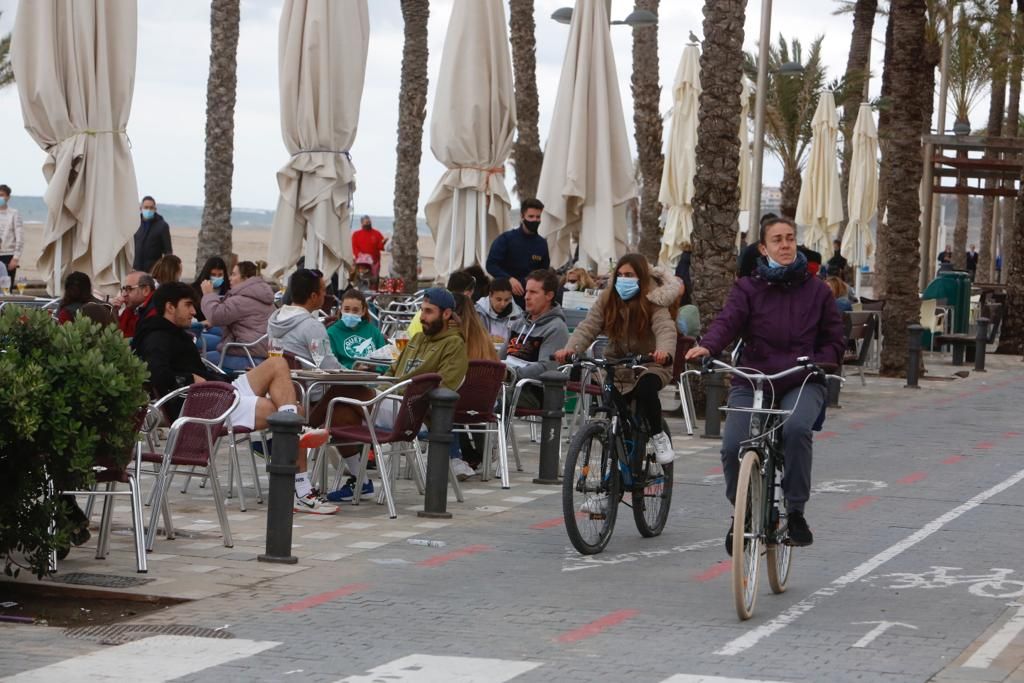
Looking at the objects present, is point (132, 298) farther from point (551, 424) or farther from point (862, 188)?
point (862, 188)

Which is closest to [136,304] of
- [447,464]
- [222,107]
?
[447,464]

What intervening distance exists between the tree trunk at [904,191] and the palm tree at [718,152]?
7.04m

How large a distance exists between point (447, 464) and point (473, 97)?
24.3 feet

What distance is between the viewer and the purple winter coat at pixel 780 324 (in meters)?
8.90

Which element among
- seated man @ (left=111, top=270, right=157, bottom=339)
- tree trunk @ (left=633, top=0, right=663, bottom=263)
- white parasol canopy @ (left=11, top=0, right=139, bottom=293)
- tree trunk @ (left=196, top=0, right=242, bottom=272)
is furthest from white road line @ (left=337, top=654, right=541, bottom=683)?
tree trunk @ (left=633, top=0, right=663, bottom=263)

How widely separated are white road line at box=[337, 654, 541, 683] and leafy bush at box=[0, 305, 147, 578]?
216 cm

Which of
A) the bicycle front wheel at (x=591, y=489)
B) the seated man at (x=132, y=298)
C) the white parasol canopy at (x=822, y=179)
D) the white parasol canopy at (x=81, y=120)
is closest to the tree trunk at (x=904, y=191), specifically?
the white parasol canopy at (x=822, y=179)

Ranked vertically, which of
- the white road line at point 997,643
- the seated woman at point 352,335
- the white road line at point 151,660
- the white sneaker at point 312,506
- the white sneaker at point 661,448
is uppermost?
the seated woman at point 352,335

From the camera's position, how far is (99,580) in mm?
8586

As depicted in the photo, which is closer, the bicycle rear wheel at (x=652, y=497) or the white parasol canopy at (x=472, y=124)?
the bicycle rear wheel at (x=652, y=497)

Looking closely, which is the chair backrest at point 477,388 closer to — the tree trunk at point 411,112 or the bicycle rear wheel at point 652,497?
the bicycle rear wheel at point 652,497

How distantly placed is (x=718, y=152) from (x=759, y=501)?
1043 centimetres

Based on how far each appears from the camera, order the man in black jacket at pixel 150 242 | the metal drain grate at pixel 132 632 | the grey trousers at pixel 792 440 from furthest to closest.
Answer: the man in black jacket at pixel 150 242
the grey trousers at pixel 792 440
the metal drain grate at pixel 132 632

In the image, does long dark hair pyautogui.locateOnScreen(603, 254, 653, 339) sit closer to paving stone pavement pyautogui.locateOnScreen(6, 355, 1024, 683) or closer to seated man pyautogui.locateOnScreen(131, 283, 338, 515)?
paving stone pavement pyautogui.locateOnScreen(6, 355, 1024, 683)
